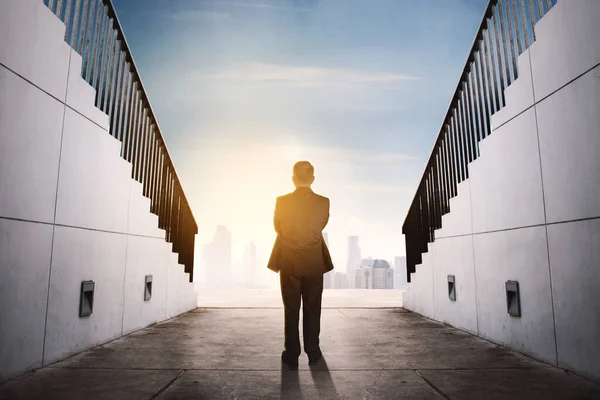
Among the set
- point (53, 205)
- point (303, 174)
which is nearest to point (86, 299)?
point (53, 205)

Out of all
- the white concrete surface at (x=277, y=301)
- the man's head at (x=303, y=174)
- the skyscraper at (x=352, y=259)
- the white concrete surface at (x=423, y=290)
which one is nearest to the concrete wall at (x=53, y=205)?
the man's head at (x=303, y=174)

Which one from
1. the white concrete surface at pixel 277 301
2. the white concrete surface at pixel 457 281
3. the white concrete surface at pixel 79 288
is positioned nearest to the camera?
the white concrete surface at pixel 79 288

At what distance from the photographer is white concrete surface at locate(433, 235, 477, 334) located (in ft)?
16.7

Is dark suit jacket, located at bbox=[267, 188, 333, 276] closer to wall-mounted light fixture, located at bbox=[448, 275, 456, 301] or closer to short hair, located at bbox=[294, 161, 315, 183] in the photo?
short hair, located at bbox=[294, 161, 315, 183]

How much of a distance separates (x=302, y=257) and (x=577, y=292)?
2.27m

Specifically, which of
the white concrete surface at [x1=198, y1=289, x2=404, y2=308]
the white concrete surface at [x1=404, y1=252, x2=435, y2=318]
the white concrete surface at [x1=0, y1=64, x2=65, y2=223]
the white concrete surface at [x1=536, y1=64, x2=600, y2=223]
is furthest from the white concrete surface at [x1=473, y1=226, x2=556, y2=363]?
the white concrete surface at [x1=0, y1=64, x2=65, y2=223]

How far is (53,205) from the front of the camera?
11.7ft

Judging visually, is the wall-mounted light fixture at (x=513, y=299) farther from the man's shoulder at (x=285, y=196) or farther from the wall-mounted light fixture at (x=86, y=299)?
the wall-mounted light fixture at (x=86, y=299)

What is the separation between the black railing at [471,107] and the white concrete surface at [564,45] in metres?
0.22

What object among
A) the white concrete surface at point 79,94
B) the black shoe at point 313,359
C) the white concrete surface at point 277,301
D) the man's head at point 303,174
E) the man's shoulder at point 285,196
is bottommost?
the white concrete surface at point 277,301

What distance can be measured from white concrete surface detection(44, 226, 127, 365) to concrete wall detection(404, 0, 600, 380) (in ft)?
14.6

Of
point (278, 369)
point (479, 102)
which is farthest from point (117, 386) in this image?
point (479, 102)

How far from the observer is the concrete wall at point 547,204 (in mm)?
3006

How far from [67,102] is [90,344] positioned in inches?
99.0
